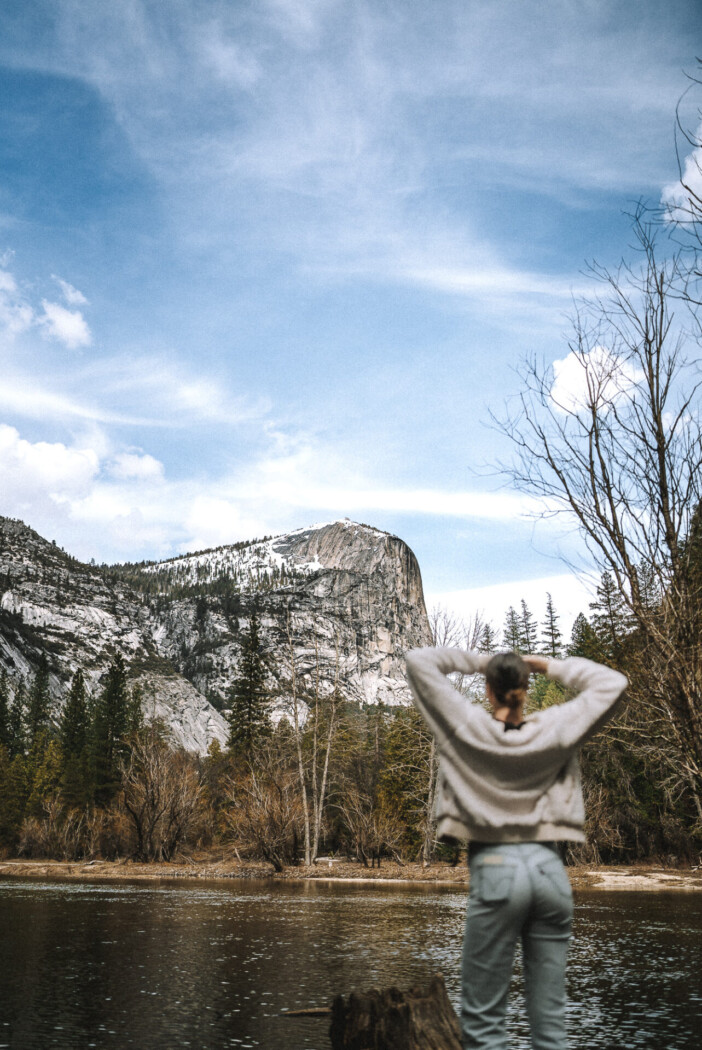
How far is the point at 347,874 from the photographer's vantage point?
1299 inches

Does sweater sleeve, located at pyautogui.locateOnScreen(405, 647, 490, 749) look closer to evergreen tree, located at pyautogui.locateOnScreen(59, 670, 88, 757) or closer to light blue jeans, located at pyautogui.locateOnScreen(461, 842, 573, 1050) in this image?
light blue jeans, located at pyautogui.locateOnScreen(461, 842, 573, 1050)

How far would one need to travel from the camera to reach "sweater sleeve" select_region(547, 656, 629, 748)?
311 cm

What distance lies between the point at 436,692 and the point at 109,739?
7078 cm

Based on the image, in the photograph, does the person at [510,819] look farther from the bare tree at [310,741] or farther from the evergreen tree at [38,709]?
the evergreen tree at [38,709]

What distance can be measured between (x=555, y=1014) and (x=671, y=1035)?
4.40 m

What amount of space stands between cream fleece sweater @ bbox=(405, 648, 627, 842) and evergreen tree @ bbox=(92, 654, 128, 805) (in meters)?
63.8

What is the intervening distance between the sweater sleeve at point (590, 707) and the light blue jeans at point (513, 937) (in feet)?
1.39

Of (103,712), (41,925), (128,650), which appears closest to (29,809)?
(103,712)

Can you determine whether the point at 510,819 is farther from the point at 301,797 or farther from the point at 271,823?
the point at 301,797

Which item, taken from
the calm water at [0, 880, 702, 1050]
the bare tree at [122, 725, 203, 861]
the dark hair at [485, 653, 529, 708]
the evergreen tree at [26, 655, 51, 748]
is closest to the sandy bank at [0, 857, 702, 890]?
the bare tree at [122, 725, 203, 861]

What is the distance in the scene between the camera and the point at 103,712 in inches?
2849

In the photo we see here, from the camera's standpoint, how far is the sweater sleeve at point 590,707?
3105mm

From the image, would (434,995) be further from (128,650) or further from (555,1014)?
(128,650)

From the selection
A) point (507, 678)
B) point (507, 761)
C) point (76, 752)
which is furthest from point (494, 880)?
point (76, 752)
